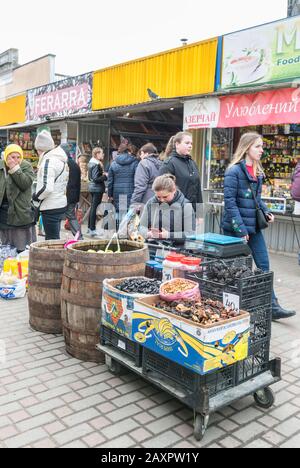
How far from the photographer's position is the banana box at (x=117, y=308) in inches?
131

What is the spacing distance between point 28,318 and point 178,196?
6.75ft

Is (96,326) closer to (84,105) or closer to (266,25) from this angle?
(266,25)

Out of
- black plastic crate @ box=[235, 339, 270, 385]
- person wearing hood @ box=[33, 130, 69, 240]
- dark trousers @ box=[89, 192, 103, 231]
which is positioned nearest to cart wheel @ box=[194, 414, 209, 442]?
black plastic crate @ box=[235, 339, 270, 385]

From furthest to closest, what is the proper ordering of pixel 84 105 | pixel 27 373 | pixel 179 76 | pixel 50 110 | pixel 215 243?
pixel 50 110
pixel 84 105
pixel 179 76
pixel 215 243
pixel 27 373

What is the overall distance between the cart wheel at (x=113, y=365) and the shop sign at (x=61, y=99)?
938 cm

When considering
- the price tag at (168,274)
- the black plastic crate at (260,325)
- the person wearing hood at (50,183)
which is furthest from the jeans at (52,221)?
the black plastic crate at (260,325)

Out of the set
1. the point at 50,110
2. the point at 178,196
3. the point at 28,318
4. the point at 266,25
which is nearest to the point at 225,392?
the point at 178,196

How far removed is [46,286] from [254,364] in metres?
2.06

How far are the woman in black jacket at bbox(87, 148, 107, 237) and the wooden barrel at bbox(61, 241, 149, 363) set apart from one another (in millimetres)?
6553

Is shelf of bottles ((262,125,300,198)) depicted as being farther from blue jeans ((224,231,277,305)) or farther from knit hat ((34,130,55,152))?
knit hat ((34,130,55,152))

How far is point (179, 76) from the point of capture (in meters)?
9.05

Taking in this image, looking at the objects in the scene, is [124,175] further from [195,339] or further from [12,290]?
[195,339]

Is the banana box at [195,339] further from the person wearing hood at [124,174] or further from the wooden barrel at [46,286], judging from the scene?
the person wearing hood at [124,174]

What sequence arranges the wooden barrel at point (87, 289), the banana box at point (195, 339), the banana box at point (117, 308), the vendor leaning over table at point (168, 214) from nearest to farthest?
the banana box at point (195, 339) → the banana box at point (117, 308) → the wooden barrel at point (87, 289) → the vendor leaning over table at point (168, 214)
